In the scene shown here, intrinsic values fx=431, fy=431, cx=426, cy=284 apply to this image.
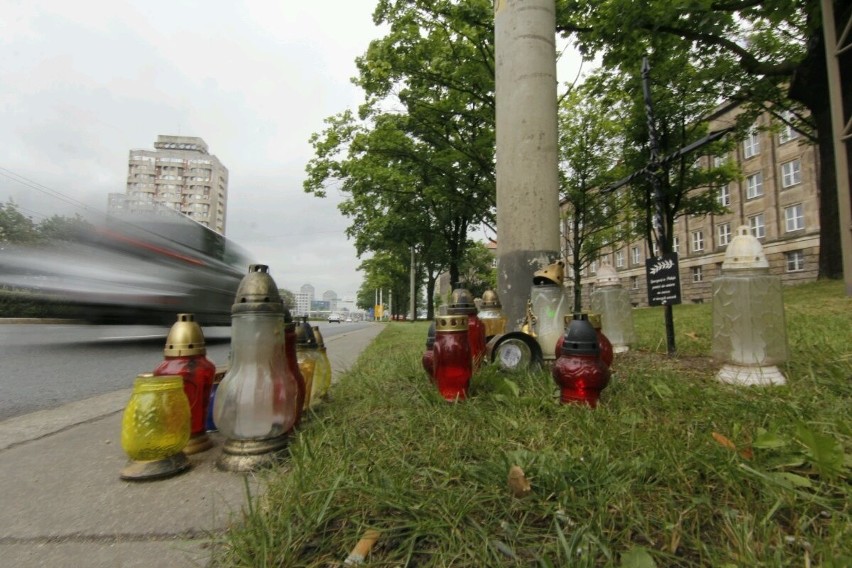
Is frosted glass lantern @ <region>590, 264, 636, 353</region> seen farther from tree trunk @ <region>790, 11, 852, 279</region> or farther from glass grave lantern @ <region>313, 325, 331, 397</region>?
tree trunk @ <region>790, 11, 852, 279</region>

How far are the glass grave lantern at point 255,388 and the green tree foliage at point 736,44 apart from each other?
7484 millimetres

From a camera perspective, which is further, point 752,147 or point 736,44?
point 752,147

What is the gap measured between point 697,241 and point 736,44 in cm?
2913

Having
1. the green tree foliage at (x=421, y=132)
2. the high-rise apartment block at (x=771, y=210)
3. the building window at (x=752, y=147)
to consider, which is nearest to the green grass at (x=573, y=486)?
the green tree foliage at (x=421, y=132)

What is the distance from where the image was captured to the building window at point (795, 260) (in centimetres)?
2669

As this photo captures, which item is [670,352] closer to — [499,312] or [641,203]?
[499,312]

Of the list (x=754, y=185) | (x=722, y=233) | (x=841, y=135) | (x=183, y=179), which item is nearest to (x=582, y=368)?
(x=841, y=135)

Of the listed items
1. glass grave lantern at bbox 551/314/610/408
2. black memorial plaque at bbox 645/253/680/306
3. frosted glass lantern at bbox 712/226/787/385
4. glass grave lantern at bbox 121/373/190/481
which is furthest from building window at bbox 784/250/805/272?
glass grave lantern at bbox 121/373/190/481

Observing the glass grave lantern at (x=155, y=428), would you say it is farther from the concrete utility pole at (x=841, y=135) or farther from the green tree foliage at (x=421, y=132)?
the green tree foliage at (x=421, y=132)

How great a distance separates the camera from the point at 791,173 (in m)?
27.4

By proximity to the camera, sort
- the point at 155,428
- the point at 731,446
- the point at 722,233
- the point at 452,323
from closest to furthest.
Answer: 1. the point at 731,446
2. the point at 155,428
3. the point at 452,323
4. the point at 722,233

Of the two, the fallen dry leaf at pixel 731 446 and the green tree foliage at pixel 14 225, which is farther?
the green tree foliage at pixel 14 225

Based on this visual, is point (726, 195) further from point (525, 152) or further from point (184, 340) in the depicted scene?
point (184, 340)

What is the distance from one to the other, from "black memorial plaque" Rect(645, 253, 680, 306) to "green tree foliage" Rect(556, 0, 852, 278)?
5.32 metres
